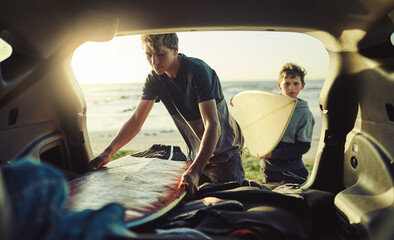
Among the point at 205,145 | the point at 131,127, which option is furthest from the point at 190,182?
the point at 131,127

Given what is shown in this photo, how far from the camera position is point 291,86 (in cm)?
373

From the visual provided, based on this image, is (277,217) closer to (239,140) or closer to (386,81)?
(386,81)

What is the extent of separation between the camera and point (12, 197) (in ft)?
2.29

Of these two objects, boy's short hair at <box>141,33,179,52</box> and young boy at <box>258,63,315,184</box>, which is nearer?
boy's short hair at <box>141,33,179,52</box>

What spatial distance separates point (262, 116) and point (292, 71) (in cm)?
65

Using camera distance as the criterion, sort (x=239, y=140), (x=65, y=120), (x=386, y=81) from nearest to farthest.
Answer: (x=386, y=81) → (x=65, y=120) → (x=239, y=140)

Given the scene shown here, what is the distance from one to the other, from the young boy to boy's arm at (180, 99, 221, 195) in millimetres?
1428

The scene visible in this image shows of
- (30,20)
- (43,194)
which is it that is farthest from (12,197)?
(30,20)

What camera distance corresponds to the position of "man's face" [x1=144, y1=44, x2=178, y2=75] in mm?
2102

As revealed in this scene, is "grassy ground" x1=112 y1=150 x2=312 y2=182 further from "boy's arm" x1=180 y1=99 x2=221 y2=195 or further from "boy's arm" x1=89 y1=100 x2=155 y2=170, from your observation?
"boy's arm" x1=180 y1=99 x2=221 y2=195

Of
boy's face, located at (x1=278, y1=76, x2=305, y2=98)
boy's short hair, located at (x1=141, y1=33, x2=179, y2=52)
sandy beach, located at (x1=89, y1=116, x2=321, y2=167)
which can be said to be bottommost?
sandy beach, located at (x1=89, y1=116, x2=321, y2=167)

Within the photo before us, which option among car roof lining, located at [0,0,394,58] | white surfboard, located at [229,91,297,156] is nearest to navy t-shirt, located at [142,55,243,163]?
car roof lining, located at [0,0,394,58]

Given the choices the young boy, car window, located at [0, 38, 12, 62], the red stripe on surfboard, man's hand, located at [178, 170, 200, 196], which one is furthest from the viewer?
the young boy

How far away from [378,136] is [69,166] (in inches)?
72.6
